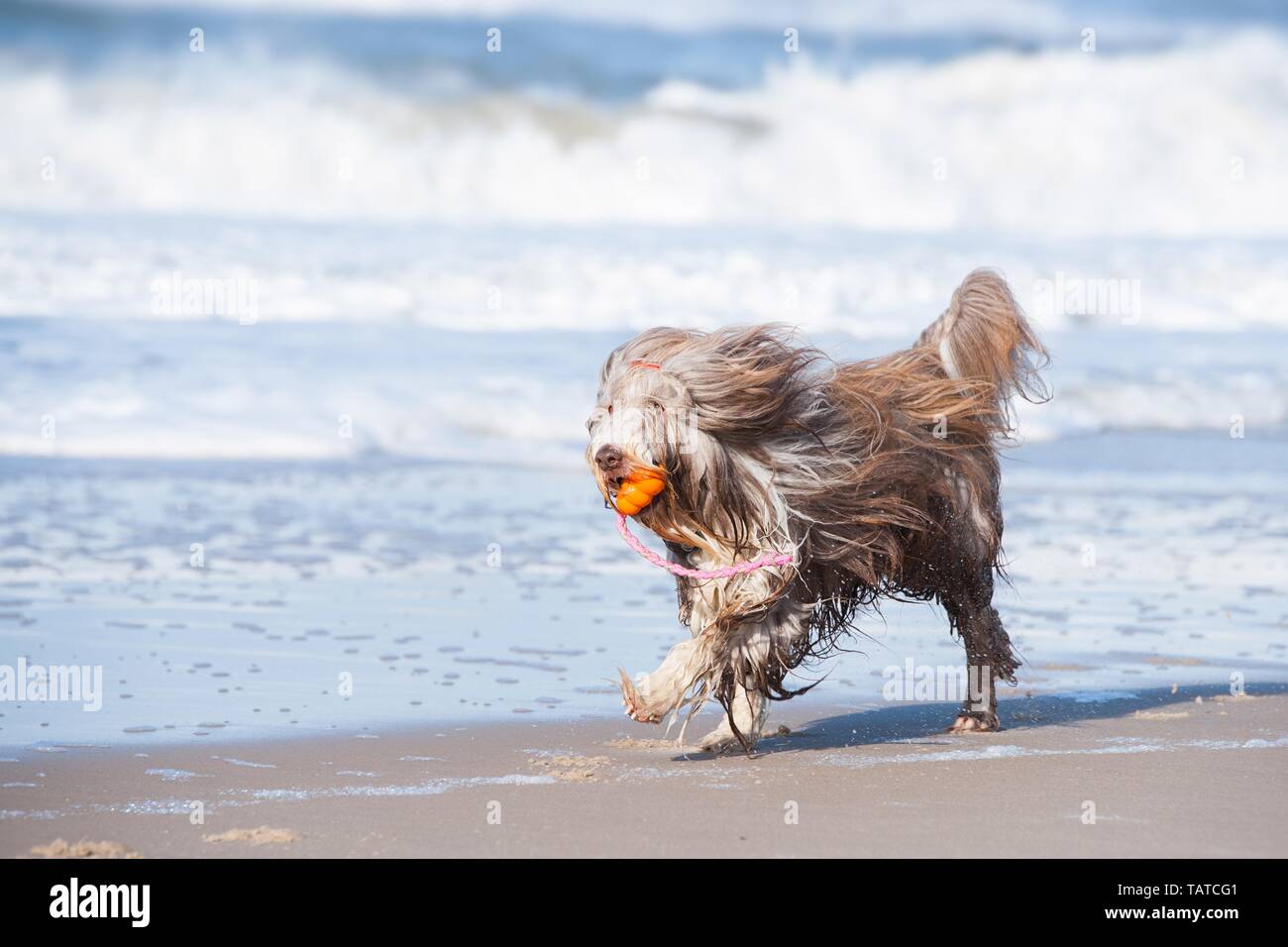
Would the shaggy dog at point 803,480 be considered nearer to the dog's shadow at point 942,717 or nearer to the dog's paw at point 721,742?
Answer: the dog's paw at point 721,742

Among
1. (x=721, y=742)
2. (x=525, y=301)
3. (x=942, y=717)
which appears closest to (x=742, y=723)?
(x=721, y=742)

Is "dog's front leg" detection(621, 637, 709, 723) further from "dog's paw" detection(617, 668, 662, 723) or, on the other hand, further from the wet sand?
the wet sand

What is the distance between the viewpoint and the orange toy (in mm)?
4824

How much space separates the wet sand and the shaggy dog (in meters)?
0.33

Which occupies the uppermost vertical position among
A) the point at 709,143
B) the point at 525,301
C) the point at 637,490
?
the point at 709,143

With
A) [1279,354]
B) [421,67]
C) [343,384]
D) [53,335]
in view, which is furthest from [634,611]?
[421,67]

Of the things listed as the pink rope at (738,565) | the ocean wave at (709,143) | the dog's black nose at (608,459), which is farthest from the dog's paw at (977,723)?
the ocean wave at (709,143)

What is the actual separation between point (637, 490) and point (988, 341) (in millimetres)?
1843

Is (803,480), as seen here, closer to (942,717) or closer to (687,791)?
(687,791)

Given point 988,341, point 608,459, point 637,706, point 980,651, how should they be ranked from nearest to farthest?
point 608,459, point 637,706, point 988,341, point 980,651

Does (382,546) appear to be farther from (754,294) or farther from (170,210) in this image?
(170,210)

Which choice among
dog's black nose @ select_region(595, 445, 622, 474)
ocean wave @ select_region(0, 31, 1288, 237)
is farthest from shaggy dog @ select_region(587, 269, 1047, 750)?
ocean wave @ select_region(0, 31, 1288, 237)

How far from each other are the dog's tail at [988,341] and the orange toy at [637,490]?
1.63 m

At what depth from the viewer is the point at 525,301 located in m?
20.9
